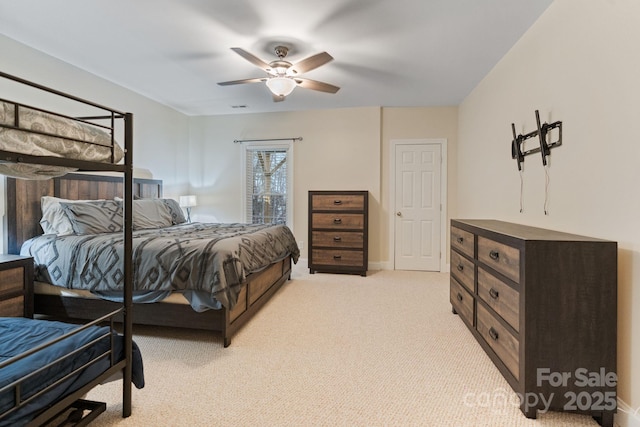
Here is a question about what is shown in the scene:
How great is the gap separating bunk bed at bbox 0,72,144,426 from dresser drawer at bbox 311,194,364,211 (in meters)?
3.19

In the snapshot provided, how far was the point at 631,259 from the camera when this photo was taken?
5.02 feet

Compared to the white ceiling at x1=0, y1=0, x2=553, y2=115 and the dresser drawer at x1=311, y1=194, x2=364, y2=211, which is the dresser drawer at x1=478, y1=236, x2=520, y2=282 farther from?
the dresser drawer at x1=311, y1=194, x2=364, y2=211

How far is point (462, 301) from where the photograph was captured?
2742mm

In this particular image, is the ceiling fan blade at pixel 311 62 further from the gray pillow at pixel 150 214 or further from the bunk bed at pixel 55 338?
the gray pillow at pixel 150 214

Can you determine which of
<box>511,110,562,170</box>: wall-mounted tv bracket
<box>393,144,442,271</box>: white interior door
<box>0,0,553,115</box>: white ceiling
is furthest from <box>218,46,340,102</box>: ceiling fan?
<box>393,144,442,271</box>: white interior door

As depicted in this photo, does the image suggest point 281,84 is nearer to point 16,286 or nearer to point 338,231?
point 338,231

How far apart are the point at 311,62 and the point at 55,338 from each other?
8.54 feet

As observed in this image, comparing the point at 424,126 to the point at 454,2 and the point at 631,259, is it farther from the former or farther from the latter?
the point at 631,259

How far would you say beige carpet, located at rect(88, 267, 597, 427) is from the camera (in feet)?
5.37

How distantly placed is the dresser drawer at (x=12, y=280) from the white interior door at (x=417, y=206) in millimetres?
4329

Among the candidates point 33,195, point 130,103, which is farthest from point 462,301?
point 130,103

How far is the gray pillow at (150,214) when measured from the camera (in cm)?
353

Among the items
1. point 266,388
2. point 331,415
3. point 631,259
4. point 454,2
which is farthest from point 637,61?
point 266,388

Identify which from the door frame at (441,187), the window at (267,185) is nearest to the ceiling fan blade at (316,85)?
the door frame at (441,187)
